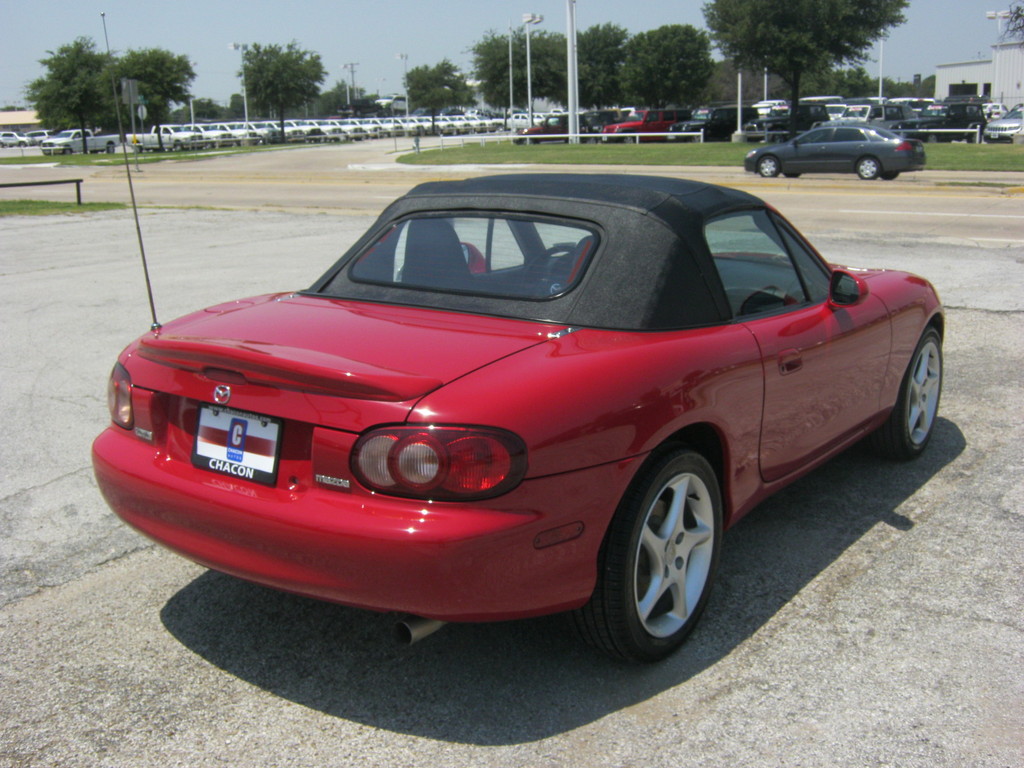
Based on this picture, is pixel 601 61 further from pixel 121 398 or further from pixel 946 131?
pixel 121 398

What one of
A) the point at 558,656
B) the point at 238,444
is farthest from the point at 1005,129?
the point at 238,444

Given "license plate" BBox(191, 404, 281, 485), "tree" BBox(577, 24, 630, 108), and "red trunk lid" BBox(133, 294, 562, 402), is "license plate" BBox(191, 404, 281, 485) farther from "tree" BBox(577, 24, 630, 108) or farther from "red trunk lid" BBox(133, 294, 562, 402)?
"tree" BBox(577, 24, 630, 108)

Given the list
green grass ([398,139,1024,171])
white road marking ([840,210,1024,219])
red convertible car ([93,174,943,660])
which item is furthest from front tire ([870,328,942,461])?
green grass ([398,139,1024,171])

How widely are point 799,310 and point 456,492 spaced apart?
6.54ft

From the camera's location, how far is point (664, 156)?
33281 millimetres

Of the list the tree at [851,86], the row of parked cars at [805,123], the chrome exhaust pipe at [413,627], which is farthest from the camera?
the tree at [851,86]

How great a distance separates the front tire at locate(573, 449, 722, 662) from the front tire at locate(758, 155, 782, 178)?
24.7 m

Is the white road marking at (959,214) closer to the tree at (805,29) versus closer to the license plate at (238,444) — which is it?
the license plate at (238,444)

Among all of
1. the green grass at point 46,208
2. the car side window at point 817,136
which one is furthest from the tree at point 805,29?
the green grass at point 46,208

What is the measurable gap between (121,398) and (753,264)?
8.27 ft

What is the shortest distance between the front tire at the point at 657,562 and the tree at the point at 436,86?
87445 mm

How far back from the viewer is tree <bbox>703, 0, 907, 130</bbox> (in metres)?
39.1

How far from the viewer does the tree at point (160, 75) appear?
57.6 meters

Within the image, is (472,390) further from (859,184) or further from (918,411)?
(859,184)
